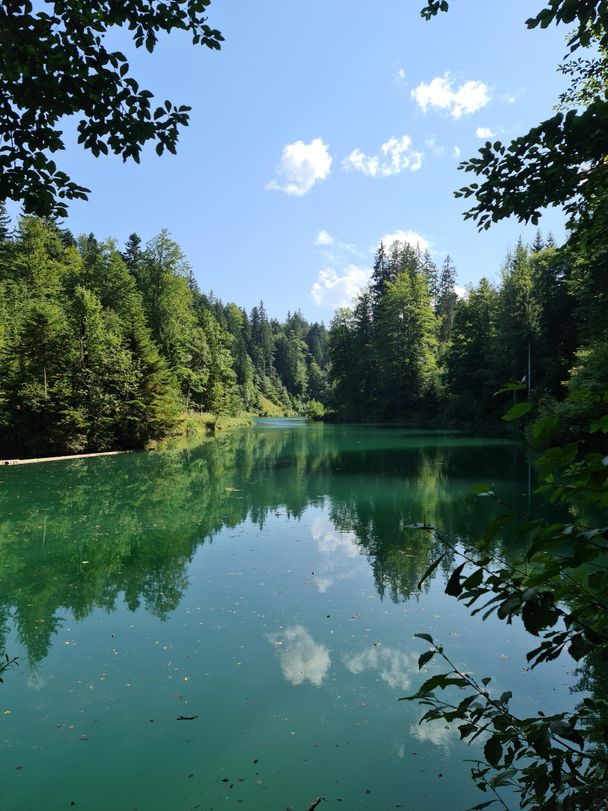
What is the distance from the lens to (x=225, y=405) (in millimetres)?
53375

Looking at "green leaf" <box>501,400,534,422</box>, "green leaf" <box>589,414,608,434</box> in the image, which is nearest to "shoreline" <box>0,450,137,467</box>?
"green leaf" <box>501,400,534,422</box>

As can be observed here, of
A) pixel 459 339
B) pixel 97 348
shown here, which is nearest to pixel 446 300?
pixel 459 339

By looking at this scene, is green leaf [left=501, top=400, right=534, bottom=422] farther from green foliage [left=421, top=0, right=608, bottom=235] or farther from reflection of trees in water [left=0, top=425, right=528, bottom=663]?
green foliage [left=421, top=0, right=608, bottom=235]

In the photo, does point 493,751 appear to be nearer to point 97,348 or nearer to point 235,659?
point 235,659

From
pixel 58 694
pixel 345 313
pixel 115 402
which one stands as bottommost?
pixel 58 694

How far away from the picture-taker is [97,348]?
2894 centimetres

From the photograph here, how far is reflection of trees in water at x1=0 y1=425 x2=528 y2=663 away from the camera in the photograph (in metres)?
8.23

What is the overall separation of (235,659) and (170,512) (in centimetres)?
861

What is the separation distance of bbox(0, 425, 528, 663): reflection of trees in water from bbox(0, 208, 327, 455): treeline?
331 cm

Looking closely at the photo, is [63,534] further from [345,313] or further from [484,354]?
[345,313]

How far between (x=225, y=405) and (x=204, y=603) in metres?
46.3

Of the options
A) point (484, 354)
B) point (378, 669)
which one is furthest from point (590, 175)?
point (484, 354)

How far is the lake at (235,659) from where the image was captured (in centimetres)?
A: 392

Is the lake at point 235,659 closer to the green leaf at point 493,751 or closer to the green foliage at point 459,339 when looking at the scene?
the green leaf at point 493,751
